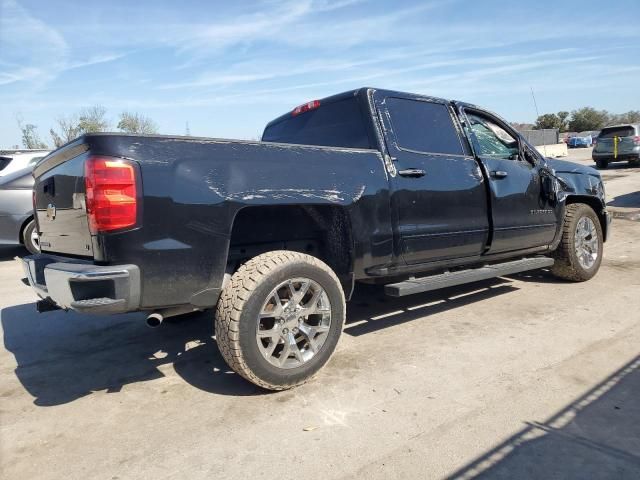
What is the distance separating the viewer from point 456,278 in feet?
13.2

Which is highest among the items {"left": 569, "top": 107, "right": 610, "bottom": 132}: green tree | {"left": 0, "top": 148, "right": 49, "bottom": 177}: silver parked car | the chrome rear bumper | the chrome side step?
{"left": 569, "top": 107, "right": 610, "bottom": 132}: green tree

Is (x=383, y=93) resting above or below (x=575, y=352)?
above

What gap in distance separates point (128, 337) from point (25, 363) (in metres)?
0.76

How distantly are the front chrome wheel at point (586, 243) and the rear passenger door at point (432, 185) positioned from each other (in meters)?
1.77

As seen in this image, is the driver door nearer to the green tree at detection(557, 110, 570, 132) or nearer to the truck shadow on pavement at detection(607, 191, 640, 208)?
the truck shadow on pavement at detection(607, 191, 640, 208)

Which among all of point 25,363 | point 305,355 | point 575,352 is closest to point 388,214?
point 305,355

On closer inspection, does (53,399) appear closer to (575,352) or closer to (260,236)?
(260,236)

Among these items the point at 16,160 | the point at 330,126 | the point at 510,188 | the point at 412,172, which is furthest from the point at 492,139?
the point at 16,160

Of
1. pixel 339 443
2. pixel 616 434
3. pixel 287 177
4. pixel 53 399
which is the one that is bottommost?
pixel 616 434

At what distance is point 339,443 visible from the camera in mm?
2420

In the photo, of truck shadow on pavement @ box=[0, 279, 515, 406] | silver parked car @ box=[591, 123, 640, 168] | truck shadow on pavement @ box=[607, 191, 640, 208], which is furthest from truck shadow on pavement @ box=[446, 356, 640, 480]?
silver parked car @ box=[591, 123, 640, 168]

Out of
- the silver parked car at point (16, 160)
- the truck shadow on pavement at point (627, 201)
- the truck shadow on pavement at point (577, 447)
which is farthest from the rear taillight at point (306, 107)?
the truck shadow on pavement at point (627, 201)

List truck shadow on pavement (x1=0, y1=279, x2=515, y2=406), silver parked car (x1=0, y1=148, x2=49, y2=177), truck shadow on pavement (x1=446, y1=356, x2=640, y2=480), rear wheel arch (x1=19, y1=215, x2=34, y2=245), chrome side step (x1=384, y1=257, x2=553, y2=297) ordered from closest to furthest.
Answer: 1. truck shadow on pavement (x1=446, y1=356, x2=640, y2=480)
2. truck shadow on pavement (x1=0, y1=279, x2=515, y2=406)
3. chrome side step (x1=384, y1=257, x2=553, y2=297)
4. rear wheel arch (x1=19, y1=215, x2=34, y2=245)
5. silver parked car (x1=0, y1=148, x2=49, y2=177)

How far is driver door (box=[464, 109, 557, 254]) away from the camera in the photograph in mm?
4406
